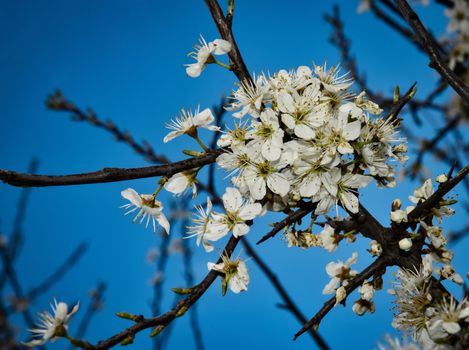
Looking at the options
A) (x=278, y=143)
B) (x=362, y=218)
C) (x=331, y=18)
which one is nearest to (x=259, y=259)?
(x=362, y=218)

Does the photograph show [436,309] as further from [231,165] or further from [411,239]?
[231,165]

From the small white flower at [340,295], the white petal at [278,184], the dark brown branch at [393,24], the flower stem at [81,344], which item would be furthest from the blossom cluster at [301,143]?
the dark brown branch at [393,24]

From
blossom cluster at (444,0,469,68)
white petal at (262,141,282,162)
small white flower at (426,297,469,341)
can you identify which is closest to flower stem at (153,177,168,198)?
white petal at (262,141,282,162)

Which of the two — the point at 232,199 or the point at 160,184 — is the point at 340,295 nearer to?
the point at 232,199

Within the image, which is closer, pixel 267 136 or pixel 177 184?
pixel 267 136

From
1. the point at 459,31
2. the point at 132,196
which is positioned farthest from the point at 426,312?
the point at 459,31

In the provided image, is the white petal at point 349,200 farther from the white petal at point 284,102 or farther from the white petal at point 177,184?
the white petal at point 177,184

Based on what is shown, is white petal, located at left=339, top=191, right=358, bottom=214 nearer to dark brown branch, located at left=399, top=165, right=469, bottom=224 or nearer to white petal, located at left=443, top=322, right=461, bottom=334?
dark brown branch, located at left=399, top=165, right=469, bottom=224
